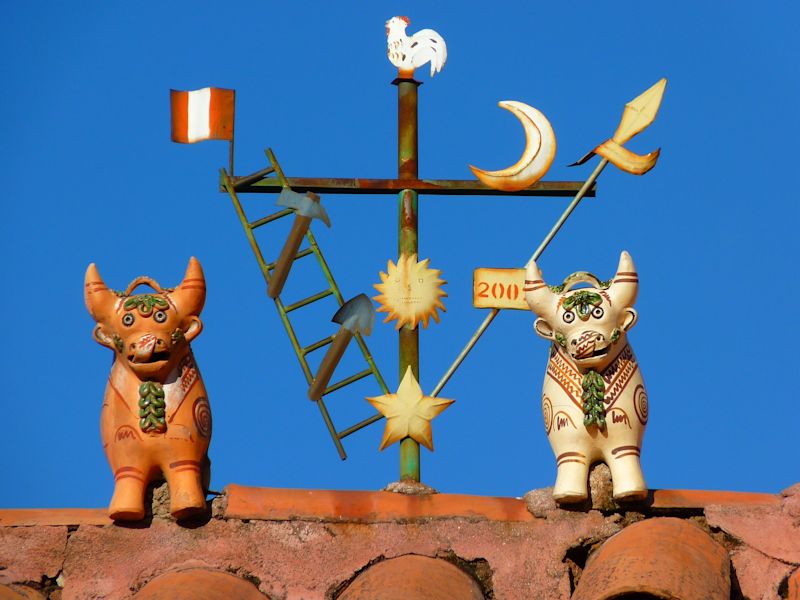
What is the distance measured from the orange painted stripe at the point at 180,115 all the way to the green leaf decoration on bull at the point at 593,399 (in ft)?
10.8

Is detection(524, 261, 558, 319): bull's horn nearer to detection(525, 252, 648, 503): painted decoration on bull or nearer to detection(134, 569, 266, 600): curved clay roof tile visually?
detection(525, 252, 648, 503): painted decoration on bull

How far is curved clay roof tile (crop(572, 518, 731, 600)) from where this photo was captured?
36.2 ft

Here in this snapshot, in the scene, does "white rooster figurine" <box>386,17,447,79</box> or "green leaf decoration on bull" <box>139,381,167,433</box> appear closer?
"green leaf decoration on bull" <box>139,381,167,433</box>

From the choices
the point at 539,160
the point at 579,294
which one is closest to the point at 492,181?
the point at 539,160

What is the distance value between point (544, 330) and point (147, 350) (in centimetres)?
220

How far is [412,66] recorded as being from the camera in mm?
13688

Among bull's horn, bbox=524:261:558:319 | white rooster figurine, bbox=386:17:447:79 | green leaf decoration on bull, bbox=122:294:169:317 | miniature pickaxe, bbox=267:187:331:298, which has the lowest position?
green leaf decoration on bull, bbox=122:294:169:317

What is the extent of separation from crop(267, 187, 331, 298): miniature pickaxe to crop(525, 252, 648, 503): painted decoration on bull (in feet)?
5.37

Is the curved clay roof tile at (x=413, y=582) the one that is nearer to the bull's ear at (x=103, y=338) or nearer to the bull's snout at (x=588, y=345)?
the bull's snout at (x=588, y=345)

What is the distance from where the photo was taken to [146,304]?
Result: 1204cm

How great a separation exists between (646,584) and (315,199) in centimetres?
344

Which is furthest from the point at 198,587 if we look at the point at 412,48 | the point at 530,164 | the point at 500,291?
the point at 412,48

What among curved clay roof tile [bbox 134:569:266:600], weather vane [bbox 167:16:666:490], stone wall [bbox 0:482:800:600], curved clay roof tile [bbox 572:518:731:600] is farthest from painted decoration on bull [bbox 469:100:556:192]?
curved clay roof tile [bbox 134:569:266:600]

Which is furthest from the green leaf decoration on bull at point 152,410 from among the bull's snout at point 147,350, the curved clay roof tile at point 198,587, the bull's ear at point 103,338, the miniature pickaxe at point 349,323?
the miniature pickaxe at point 349,323
